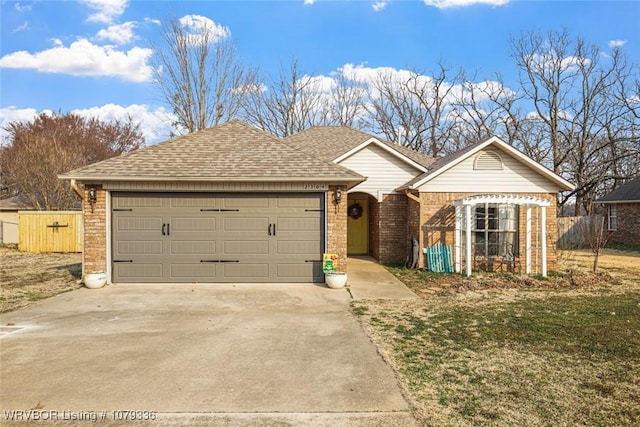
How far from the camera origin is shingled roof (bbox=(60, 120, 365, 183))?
9648 millimetres

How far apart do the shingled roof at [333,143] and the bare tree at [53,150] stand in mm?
13493

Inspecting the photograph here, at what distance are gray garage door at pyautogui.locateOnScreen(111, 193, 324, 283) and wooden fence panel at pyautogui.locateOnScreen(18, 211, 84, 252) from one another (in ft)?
33.4

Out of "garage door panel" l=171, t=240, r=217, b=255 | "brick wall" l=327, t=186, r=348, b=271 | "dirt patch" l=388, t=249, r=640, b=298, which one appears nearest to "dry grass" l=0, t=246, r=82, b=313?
"garage door panel" l=171, t=240, r=217, b=255

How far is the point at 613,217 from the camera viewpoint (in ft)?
78.0

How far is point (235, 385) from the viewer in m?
4.19

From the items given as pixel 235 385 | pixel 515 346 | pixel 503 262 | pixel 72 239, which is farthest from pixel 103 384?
pixel 72 239

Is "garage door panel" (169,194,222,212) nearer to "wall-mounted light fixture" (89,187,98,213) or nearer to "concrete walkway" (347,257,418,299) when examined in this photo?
"wall-mounted light fixture" (89,187,98,213)

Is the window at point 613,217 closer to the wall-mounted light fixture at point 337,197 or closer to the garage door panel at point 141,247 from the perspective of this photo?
the wall-mounted light fixture at point 337,197

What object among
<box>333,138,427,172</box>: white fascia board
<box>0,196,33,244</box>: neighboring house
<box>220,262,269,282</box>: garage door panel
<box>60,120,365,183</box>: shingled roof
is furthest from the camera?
<box>0,196,33,244</box>: neighboring house

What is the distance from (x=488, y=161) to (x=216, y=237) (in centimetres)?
825

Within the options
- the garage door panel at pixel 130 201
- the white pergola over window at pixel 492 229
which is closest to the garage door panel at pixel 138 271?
the garage door panel at pixel 130 201

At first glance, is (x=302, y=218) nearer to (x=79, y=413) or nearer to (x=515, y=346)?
(x=515, y=346)

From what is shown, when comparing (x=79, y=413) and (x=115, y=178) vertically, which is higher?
(x=115, y=178)

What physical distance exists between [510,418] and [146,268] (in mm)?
8750
